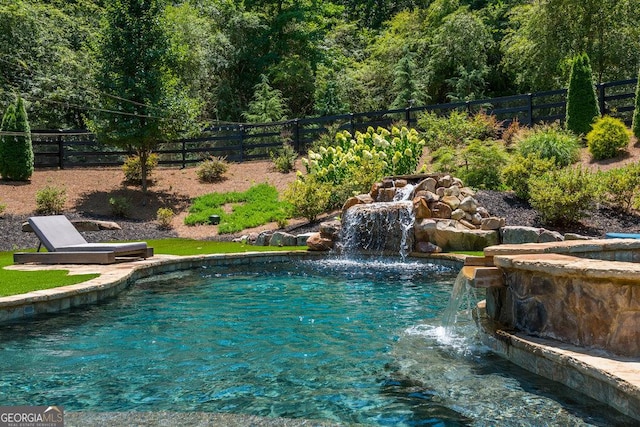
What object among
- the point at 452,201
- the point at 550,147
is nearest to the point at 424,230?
the point at 452,201

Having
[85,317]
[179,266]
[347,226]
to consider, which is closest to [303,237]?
[347,226]

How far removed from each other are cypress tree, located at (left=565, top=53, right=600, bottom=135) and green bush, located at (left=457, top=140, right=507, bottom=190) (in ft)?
11.2

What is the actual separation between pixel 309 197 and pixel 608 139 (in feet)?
27.1

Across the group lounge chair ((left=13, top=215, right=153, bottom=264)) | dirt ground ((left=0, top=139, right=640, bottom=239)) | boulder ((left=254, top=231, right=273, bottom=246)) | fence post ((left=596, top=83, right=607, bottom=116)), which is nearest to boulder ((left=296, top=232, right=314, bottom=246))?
boulder ((left=254, top=231, right=273, bottom=246))

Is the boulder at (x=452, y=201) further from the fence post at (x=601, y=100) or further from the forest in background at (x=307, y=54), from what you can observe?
the forest in background at (x=307, y=54)

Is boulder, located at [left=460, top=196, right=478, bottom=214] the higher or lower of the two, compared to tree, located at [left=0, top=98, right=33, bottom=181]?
lower

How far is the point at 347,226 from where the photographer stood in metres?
12.6

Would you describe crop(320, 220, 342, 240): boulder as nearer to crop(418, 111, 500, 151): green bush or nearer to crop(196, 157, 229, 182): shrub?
crop(418, 111, 500, 151): green bush

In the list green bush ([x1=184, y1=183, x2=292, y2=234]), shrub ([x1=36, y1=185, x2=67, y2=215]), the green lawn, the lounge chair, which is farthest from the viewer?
shrub ([x1=36, y1=185, x2=67, y2=215])

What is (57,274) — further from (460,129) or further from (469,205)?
(460,129)

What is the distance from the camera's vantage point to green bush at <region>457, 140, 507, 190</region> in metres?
15.1

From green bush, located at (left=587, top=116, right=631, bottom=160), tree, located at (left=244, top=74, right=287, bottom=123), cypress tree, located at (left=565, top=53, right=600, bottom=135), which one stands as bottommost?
green bush, located at (left=587, top=116, right=631, bottom=160)

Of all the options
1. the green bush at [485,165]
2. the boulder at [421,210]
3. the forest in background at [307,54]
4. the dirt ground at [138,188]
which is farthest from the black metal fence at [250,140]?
the boulder at [421,210]

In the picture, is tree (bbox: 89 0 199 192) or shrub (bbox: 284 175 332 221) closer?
shrub (bbox: 284 175 332 221)
